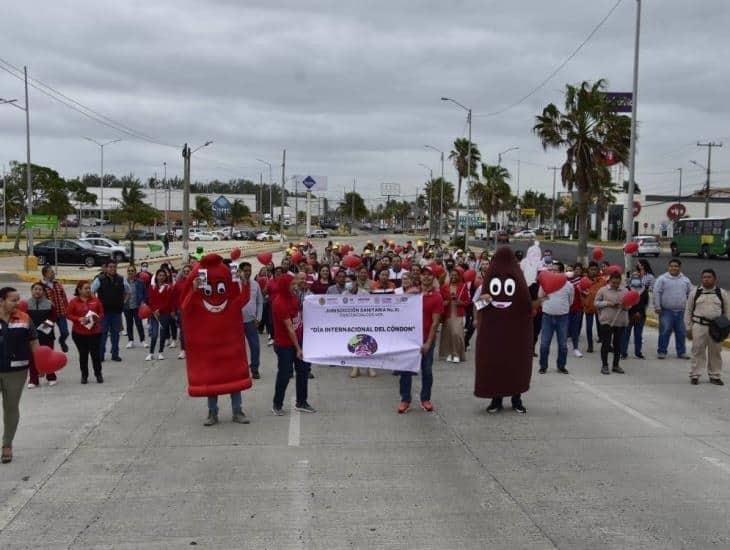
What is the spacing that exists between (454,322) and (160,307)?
4.79m

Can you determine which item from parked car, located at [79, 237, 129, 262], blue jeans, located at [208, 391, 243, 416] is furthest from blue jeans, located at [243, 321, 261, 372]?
parked car, located at [79, 237, 129, 262]

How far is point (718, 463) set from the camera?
6.92 metres

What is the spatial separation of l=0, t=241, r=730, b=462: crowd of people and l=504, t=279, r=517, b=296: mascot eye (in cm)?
19

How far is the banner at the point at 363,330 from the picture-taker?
905 cm

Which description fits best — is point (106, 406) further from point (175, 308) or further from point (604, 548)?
point (604, 548)

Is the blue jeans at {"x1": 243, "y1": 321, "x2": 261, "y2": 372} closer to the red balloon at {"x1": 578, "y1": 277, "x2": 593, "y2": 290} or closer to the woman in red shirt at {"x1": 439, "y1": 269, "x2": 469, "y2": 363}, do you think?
the woman in red shirt at {"x1": 439, "y1": 269, "x2": 469, "y2": 363}

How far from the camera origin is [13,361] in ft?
22.4

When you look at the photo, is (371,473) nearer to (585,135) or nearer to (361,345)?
(361,345)

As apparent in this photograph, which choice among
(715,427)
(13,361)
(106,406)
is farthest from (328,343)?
(715,427)

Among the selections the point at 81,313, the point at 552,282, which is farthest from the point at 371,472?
the point at 81,313

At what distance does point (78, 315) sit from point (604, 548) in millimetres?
7839

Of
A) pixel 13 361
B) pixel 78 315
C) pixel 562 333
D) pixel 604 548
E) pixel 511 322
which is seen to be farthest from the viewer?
pixel 562 333

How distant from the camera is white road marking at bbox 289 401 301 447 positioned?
7629mm

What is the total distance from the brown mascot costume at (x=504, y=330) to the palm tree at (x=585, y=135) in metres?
21.4
